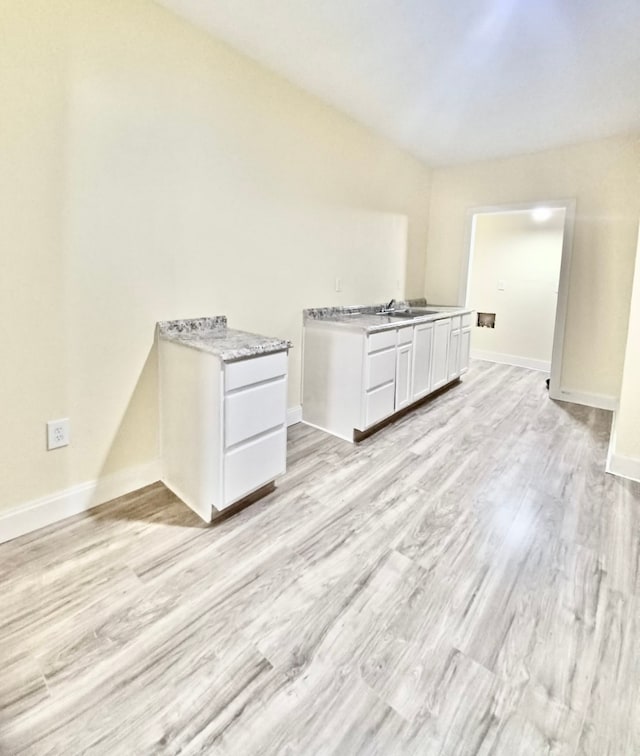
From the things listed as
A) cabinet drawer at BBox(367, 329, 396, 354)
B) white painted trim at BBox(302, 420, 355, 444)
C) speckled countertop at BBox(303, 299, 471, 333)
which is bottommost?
white painted trim at BBox(302, 420, 355, 444)

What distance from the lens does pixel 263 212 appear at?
270 cm

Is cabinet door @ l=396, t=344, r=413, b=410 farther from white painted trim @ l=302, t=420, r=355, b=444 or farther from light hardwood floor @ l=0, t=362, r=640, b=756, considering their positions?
light hardwood floor @ l=0, t=362, r=640, b=756

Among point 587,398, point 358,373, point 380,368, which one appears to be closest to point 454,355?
point 587,398

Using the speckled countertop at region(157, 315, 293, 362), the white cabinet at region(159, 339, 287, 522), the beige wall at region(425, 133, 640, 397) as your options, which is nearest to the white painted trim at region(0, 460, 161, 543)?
the white cabinet at region(159, 339, 287, 522)

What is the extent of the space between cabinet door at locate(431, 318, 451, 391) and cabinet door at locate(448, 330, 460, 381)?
0.38 feet

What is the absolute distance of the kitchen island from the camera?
2.91 m

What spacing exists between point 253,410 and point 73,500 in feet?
3.20

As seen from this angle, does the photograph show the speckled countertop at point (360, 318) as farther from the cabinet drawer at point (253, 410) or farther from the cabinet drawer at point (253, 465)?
the cabinet drawer at point (253, 465)

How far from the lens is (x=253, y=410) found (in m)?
2.03

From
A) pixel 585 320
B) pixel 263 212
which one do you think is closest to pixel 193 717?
pixel 263 212

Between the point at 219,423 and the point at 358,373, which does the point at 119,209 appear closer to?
the point at 219,423

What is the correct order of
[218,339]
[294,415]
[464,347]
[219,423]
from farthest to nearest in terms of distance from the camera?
[464,347] < [294,415] < [218,339] < [219,423]

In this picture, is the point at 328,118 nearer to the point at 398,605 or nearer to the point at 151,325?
the point at 151,325

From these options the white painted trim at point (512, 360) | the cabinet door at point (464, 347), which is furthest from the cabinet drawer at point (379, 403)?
the white painted trim at point (512, 360)
